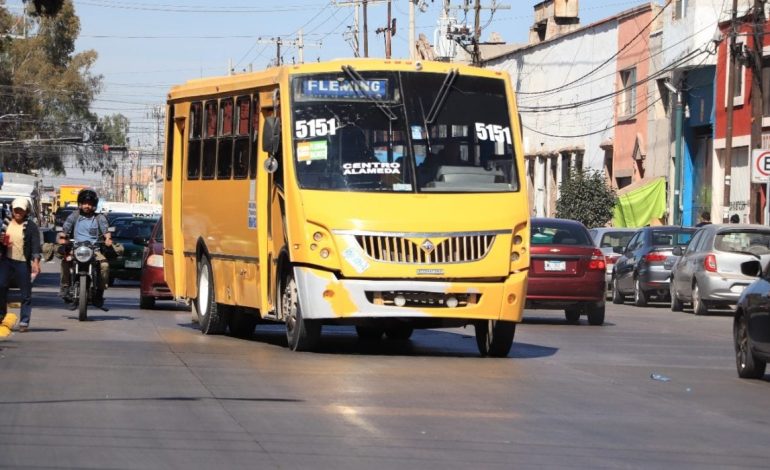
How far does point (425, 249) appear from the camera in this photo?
16391 millimetres

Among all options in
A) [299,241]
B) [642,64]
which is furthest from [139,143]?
[299,241]

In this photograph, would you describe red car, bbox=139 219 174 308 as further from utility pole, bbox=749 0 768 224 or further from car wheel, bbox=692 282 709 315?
utility pole, bbox=749 0 768 224

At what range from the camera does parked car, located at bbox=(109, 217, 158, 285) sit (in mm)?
36469

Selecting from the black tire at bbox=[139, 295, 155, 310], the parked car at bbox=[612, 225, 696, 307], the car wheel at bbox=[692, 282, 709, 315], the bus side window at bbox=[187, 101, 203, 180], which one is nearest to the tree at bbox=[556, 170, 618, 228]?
the parked car at bbox=[612, 225, 696, 307]

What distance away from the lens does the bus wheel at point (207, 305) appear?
20.6 meters

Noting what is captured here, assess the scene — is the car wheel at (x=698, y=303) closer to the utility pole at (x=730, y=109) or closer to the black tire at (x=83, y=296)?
the utility pole at (x=730, y=109)

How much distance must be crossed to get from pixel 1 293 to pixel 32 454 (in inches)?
459

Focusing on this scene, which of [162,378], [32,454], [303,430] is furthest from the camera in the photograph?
[162,378]

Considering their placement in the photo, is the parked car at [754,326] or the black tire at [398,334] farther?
the black tire at [398,334]

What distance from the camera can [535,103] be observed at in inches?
2621

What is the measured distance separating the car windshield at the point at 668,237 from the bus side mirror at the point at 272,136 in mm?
18063

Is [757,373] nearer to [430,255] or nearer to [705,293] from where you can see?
[430,255]

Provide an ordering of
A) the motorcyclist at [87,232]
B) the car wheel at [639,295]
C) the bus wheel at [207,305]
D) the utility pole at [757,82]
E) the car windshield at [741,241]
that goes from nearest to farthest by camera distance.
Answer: the bus wheel at [207,305] → the motorcyclist at [87,232] → the car windshield at [741,241] → the car wheel at [639,295] → the utility pole at [757,82]

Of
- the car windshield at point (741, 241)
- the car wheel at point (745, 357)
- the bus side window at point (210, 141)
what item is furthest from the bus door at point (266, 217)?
the car windshield at point (741, 241)
